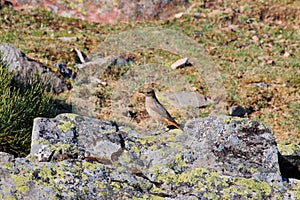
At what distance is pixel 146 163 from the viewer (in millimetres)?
4941

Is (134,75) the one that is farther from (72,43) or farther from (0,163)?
(0,163)

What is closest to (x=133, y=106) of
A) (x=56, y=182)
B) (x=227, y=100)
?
(x=227, y=100)

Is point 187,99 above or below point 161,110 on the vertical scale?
below

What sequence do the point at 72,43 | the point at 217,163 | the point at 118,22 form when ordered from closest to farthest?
the point at 217,163 → the point at 72,43 → the point at 118,22

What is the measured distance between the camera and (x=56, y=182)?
4262mm

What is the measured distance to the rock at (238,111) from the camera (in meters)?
13.0

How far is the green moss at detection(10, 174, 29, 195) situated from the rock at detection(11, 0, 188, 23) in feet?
49.4

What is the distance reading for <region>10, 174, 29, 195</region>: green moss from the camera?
408cm

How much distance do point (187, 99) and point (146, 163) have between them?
8622 mm

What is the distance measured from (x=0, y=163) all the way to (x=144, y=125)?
25.3 ft

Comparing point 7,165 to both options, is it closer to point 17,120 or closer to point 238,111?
point 17,120

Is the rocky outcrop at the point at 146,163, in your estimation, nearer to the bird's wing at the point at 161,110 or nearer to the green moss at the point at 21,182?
the green moss at the point at 21,182

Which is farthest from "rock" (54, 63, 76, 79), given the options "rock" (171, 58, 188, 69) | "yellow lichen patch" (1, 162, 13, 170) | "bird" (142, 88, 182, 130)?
"yellow lichen patch" (1, 162, 13, 170)

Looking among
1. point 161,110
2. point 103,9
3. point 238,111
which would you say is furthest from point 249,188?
point 103,9
